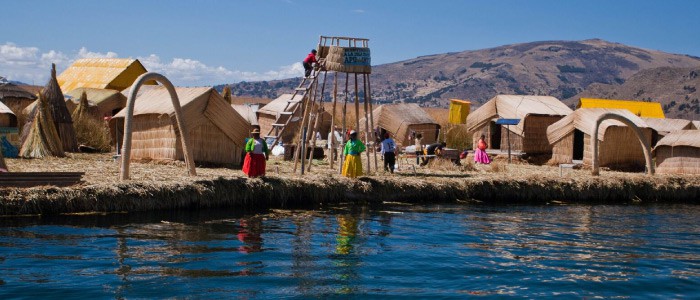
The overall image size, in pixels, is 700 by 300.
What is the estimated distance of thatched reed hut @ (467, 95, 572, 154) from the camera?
24.1 m

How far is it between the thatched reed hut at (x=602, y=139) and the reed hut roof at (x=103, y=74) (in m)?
16.4

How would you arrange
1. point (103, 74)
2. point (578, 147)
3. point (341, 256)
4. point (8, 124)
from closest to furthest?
point (341, 256) < point (8, 124) < point (578, 147) < point (103, 74)

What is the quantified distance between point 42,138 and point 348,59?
6.64 metres

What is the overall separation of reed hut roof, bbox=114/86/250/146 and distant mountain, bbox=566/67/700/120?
55523 mm

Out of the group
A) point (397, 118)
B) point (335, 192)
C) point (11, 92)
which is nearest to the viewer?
point (335, 192)

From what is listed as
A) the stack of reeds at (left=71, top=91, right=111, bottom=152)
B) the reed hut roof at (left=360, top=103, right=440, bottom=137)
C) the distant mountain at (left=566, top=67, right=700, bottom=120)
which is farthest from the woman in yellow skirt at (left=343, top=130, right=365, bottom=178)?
the distant mountain at (left=566, top=67, right=700, bottom=120)

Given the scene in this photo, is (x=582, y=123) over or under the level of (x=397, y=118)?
under

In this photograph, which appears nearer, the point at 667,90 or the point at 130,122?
the point at 130,122

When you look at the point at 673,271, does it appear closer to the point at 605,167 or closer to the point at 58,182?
the point at 58,182

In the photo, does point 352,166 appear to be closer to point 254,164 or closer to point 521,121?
point 254,164

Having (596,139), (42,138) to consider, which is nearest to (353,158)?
(596,139)

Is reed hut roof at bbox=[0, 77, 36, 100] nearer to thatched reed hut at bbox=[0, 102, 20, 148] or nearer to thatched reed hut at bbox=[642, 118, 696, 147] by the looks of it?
thatched reed hut at bbox=[0, 102, 20, 148]

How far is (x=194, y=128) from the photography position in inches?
683

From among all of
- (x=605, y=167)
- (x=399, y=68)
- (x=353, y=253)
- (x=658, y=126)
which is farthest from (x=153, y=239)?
(x=399, y=68)
